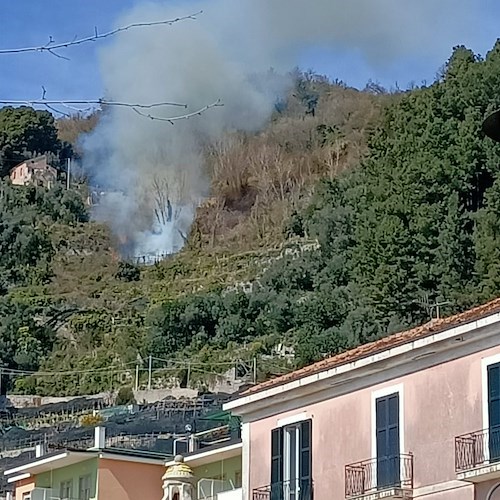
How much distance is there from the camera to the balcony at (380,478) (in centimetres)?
2459

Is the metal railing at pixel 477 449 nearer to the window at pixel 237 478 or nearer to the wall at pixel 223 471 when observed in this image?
the wall at pixel 223 471

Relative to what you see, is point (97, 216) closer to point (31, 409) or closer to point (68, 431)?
point (31, 409)

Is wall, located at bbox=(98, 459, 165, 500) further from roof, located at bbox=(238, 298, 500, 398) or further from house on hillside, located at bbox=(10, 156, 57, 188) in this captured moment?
house on hillside, located at bbox=(10, 156, 57, 188)

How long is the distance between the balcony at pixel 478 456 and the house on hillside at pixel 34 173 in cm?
12081

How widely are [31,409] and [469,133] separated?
114 ft

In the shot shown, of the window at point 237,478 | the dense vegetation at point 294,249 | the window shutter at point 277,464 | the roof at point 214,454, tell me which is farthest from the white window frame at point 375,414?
the dense vegetation at point 294,249

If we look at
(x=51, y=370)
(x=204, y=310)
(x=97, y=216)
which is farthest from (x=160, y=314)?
(x=97, y=216)

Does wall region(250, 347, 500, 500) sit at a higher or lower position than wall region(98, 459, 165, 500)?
lower

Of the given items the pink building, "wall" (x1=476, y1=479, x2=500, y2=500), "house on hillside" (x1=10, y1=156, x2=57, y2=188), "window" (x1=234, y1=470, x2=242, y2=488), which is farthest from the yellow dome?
"house on hillside" (x1=10, y1=156, x2=57, y2=188)

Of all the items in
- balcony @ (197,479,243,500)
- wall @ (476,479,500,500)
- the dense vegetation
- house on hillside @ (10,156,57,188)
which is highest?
house on hillside @ (10,156,57,188)

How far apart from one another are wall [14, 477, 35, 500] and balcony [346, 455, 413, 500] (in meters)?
17.6

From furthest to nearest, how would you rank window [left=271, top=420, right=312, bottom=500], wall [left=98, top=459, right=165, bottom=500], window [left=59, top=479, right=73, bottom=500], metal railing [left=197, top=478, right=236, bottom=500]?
window [left=59, top=479, right=73, bottom=500], wall [left=98, top=459, right=165, bottom=500], metal railing [left=197, top=478, right=236, bottom=500], window [left=271, top=420, right=312, bottom=500]

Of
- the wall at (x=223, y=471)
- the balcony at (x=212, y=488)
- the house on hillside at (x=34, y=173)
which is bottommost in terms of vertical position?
the balcony at (x=212, y=488)

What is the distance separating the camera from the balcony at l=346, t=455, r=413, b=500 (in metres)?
24.6
